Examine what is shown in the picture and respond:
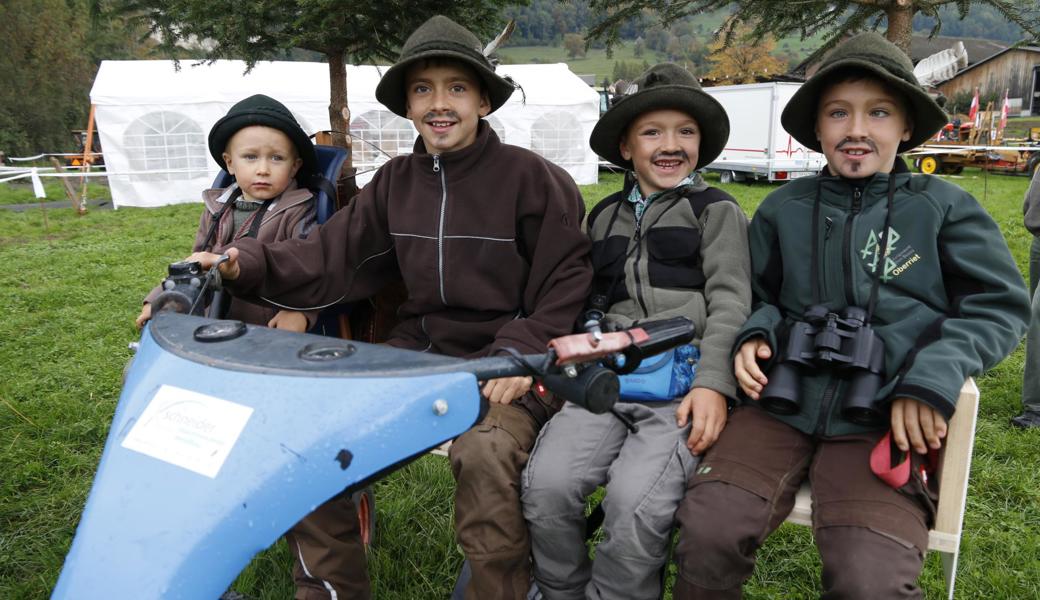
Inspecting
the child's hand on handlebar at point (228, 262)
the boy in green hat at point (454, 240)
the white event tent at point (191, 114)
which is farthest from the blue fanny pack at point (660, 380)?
the white event tent at point (191, 114)

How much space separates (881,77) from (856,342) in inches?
34.1

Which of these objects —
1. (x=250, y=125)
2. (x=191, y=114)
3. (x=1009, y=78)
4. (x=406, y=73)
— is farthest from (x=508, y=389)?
(x=1009, y=78)

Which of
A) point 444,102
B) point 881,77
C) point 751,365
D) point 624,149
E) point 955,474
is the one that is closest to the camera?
point 955,474

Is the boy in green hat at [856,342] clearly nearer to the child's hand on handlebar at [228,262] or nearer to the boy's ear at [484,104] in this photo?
the boy's ear at [484,104]

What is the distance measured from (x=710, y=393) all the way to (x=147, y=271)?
750 centimetres

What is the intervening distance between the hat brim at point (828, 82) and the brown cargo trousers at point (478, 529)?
1398 millimetres

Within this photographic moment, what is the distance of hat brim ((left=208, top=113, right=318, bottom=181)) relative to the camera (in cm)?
291

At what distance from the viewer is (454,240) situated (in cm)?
260

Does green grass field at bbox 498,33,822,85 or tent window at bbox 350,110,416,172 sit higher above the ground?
green grass field at bbox 498,33,822,85

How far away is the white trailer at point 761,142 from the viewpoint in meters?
17.4

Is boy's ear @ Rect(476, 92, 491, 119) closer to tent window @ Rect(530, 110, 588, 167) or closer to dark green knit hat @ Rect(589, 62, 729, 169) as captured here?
dark green knit hat @ Rect(589, 62, 729, 169)

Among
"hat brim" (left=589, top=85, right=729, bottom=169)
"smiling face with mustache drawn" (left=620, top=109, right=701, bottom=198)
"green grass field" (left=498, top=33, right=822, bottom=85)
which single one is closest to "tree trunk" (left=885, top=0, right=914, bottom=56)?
"hat brim" (left=589, top=85, right=729, bottom=169)

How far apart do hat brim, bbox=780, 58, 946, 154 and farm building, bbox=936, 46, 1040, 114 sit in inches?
1888

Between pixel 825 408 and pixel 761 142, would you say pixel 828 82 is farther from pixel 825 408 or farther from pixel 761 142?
pixel 761 142
